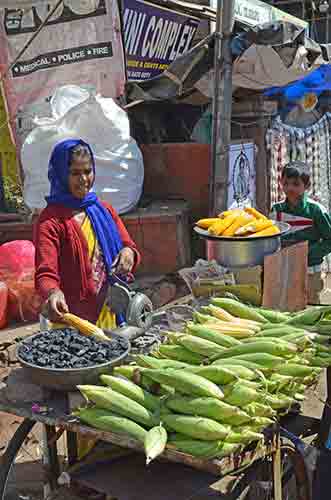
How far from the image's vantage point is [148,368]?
218 cm

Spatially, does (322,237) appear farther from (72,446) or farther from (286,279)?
(72,446)

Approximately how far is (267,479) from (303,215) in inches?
91.2

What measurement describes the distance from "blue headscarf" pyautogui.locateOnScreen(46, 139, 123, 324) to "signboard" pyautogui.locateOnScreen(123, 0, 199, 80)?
4.65 metres

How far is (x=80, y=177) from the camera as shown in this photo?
3.19 meters

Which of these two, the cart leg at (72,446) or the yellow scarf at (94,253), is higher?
the yellow scarf at (94,253)

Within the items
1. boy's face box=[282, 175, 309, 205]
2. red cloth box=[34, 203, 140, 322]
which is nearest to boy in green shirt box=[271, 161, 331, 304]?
boy's face box=[282, 175, 309, 205]

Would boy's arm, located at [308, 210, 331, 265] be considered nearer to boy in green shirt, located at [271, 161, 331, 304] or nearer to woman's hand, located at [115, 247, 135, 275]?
boy in green shirt, located at [271, 161, 331, 304]

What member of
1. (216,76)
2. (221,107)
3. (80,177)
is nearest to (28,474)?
(80,177)

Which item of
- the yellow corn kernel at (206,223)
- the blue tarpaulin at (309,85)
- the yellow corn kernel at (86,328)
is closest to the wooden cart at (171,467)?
the yellow corn kernel at (86,328)

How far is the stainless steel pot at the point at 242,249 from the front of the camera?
3201mm

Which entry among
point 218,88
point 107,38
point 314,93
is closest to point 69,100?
point 107,38

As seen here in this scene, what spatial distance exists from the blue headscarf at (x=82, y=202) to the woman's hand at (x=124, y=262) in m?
0.08

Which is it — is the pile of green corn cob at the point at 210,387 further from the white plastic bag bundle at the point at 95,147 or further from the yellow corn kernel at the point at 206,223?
the white plastic bag bundle at the point at 95,147

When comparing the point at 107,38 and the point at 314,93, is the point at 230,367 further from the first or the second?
the point at 314,93
